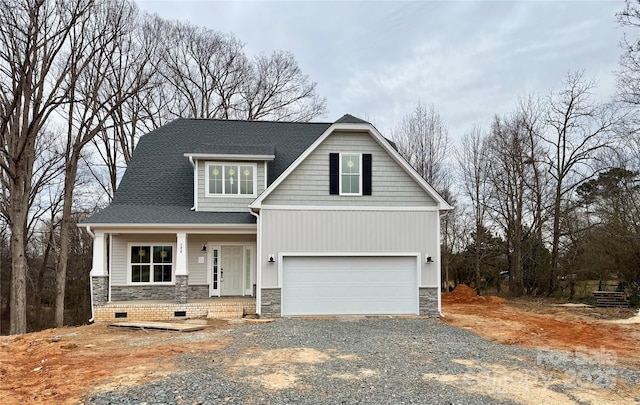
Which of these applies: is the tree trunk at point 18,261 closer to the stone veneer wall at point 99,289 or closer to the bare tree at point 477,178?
the stone veneer wall at point 99,289

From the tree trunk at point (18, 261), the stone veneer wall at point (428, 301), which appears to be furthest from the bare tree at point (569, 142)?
the tree trunk at point (18, 261)

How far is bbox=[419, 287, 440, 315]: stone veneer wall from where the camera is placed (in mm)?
13570

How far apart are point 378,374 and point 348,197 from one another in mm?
6935

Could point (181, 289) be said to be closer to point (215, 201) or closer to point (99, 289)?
point (99, 289)

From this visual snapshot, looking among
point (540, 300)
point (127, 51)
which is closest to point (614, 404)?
point (540, 300)

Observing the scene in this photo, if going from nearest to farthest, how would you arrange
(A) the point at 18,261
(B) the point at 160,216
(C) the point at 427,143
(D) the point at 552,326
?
(D) the point at 552,326 < (B) the point at 160,216 < (A) the point at 18,261 < (C) the point at 427,143

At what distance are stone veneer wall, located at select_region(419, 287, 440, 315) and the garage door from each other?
6.8 inches

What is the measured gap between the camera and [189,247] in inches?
601

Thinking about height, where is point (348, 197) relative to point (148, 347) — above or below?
above

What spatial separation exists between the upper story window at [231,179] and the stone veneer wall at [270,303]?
146 inches

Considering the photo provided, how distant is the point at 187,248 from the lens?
1520cm

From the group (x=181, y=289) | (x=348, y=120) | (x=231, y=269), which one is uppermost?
(x=348, y=120)

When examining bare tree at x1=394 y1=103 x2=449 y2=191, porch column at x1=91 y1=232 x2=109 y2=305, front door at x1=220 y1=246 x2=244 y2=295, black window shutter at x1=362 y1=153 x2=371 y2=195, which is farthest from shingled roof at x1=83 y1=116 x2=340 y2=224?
bare tree at x1=394 y1=103 x2=449 y2=191

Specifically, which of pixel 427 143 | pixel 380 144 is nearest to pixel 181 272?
pixel 380 144
